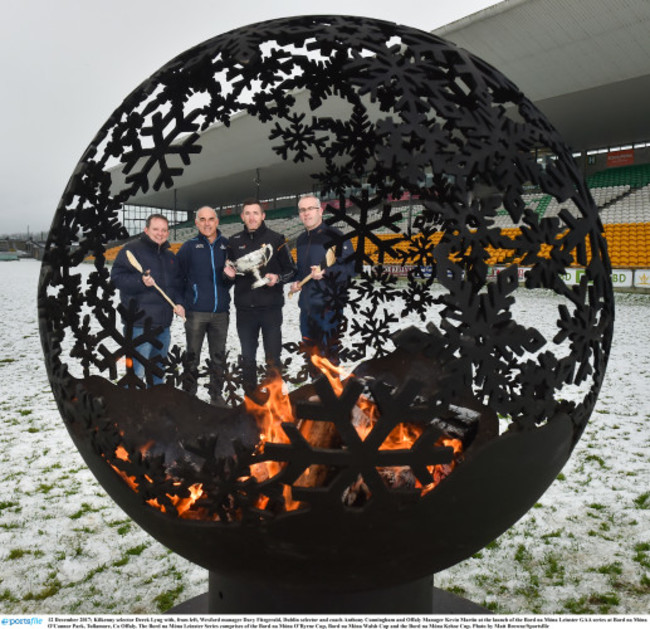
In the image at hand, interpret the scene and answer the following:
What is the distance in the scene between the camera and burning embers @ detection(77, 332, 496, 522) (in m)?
1.07

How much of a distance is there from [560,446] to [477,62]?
1.00 m

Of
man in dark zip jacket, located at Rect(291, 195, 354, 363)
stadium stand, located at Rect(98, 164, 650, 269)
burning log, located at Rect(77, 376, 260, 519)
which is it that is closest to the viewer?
burning log, located at Rect(77, 376, 260, 519)

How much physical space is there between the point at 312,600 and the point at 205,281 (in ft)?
8.50

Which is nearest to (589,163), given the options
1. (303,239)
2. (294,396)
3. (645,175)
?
(645,175)

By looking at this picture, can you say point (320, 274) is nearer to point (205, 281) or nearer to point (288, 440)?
point (205, 281)

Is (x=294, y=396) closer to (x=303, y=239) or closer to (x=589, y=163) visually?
(x=303, y=239)

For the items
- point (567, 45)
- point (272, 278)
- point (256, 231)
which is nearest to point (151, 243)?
point (256, 231)

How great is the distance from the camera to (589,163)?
21.5m

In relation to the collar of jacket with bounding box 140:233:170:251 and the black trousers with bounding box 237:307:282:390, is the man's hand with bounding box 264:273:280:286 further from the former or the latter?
the collar of jacket with bounding box 140:233:170:251

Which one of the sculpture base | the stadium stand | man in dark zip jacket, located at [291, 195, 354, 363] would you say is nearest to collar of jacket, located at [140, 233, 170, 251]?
man in dark zip jacket, located at [291, 195, 354, 363]

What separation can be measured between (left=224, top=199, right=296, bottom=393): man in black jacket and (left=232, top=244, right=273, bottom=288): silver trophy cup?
0.05ft

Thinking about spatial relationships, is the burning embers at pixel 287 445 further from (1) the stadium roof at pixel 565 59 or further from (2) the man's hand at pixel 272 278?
(1) the stadium roof at pixel 565 59

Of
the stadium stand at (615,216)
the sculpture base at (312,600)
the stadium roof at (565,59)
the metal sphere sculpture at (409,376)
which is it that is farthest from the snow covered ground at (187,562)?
the stadium roof at (565,59)

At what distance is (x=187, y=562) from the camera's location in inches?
85.4
